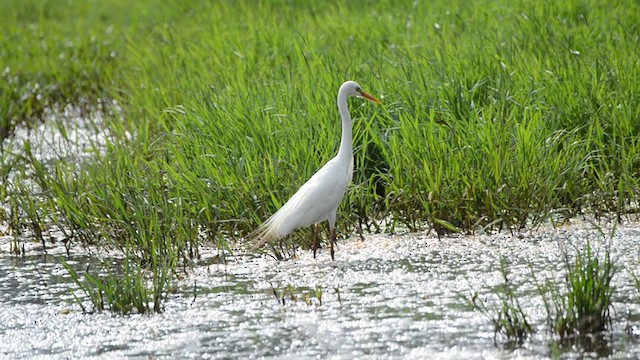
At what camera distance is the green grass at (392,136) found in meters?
6.24

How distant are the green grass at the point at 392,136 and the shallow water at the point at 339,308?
22 centimetres

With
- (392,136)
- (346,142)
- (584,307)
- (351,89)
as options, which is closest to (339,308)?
(584,307)

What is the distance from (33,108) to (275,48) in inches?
121

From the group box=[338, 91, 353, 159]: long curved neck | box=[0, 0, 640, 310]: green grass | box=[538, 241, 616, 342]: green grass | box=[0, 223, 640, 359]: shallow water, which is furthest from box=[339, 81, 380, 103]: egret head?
box=[538, 241, 616, 342]: green grass

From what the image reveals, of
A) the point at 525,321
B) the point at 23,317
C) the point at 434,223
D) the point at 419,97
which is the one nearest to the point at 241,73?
the point at 419,97

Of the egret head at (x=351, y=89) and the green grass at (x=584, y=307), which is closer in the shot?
the green grass at (x=584, y=307)

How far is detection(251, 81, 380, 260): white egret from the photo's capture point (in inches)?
227

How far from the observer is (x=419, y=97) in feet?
23.7

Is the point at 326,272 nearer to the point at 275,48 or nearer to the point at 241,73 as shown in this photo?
the point at 241,73

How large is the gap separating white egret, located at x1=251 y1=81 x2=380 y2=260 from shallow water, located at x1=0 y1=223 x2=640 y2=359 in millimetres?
184

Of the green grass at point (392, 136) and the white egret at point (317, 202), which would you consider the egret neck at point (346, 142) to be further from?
the green grass at point (392, 136)

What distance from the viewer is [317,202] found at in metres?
5.78

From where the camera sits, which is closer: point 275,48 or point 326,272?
point 326,272

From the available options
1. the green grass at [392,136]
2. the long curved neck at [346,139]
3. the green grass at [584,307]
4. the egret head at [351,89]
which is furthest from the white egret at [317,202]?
the green grass at [584,307]
